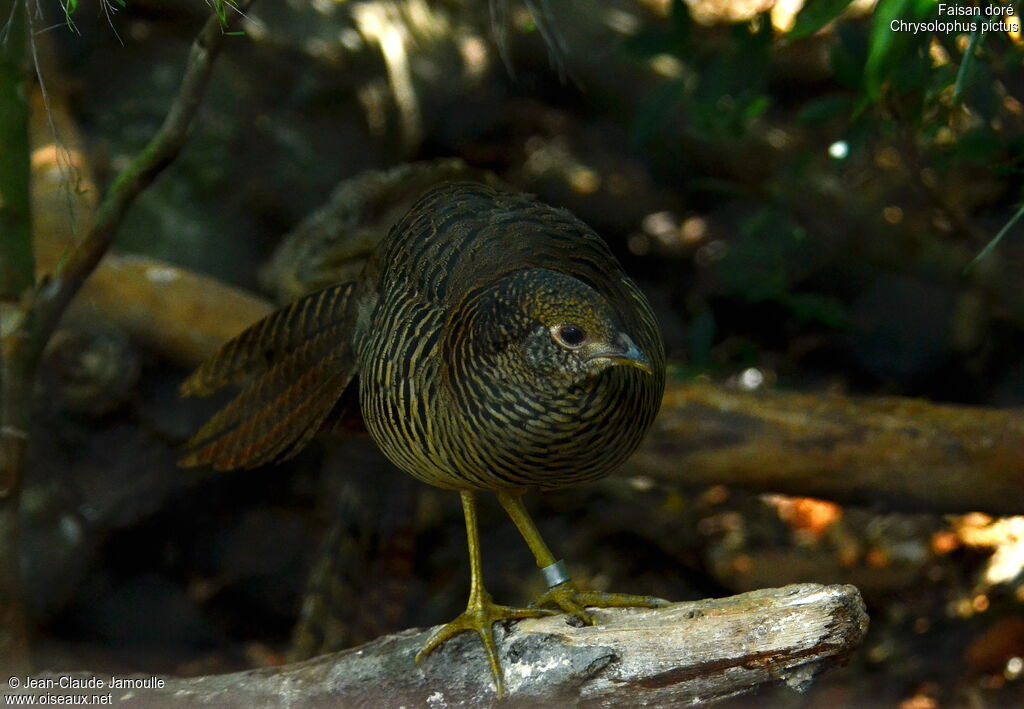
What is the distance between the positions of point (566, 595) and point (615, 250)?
341 cm

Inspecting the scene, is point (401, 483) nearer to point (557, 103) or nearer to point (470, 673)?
point (470, 673)

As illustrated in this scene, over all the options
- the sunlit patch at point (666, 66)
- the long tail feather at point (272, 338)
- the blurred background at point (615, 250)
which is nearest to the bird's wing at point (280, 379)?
the long tail feather at point (272, 338)

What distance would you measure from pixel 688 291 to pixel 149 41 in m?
3.27

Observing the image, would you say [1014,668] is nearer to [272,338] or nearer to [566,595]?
[566,595]

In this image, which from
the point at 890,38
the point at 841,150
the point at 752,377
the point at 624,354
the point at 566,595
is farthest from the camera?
the point at 752,377

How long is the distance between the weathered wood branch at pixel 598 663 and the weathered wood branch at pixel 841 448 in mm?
1181

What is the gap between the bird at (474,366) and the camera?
2385 millimetres

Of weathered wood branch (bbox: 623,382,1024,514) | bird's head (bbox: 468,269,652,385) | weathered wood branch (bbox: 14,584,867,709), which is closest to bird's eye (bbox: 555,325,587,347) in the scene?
bird's head (bbox: 468,269,652,385)

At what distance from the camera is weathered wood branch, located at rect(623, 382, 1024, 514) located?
3.72 metres

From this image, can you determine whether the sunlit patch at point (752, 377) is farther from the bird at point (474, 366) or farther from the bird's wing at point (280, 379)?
the bird's wing at point (280, 379)

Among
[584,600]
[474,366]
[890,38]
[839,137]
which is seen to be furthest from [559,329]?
[839,137]

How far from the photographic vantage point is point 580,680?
2471mm

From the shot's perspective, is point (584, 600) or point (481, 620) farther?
point (584, 600)

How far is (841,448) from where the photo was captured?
3770 millimetres
